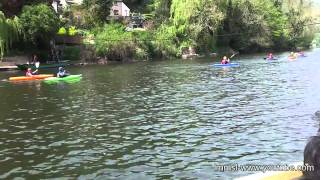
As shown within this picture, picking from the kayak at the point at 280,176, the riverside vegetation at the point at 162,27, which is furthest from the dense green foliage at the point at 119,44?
the kayak at the point at 280,176

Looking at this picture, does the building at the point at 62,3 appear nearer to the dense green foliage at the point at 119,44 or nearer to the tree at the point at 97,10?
the tree at the point at 97,10

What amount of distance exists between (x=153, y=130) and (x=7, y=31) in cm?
4839

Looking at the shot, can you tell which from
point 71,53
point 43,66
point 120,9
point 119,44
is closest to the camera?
point 43,66

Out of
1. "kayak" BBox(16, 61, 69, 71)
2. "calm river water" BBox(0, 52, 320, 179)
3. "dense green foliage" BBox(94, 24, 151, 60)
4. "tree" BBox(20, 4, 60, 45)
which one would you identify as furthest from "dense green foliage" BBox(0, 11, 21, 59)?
"calm river water" BBox(0, 52, 320, 179)

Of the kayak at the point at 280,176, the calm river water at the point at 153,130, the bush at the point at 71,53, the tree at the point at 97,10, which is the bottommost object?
the calm river water at the point at 153,130

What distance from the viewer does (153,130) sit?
64.6ft

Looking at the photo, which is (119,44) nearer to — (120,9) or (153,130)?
(120,9)

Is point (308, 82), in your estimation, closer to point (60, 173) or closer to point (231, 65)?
point (231, 65)

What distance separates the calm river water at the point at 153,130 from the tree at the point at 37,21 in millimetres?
33569

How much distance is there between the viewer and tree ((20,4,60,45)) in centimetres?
6700

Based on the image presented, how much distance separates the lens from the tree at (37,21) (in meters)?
67.0

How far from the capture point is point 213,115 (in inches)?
898

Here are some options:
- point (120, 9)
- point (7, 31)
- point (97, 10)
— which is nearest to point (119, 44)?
point (97, 10)

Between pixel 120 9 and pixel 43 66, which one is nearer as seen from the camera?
pixel 43 66
